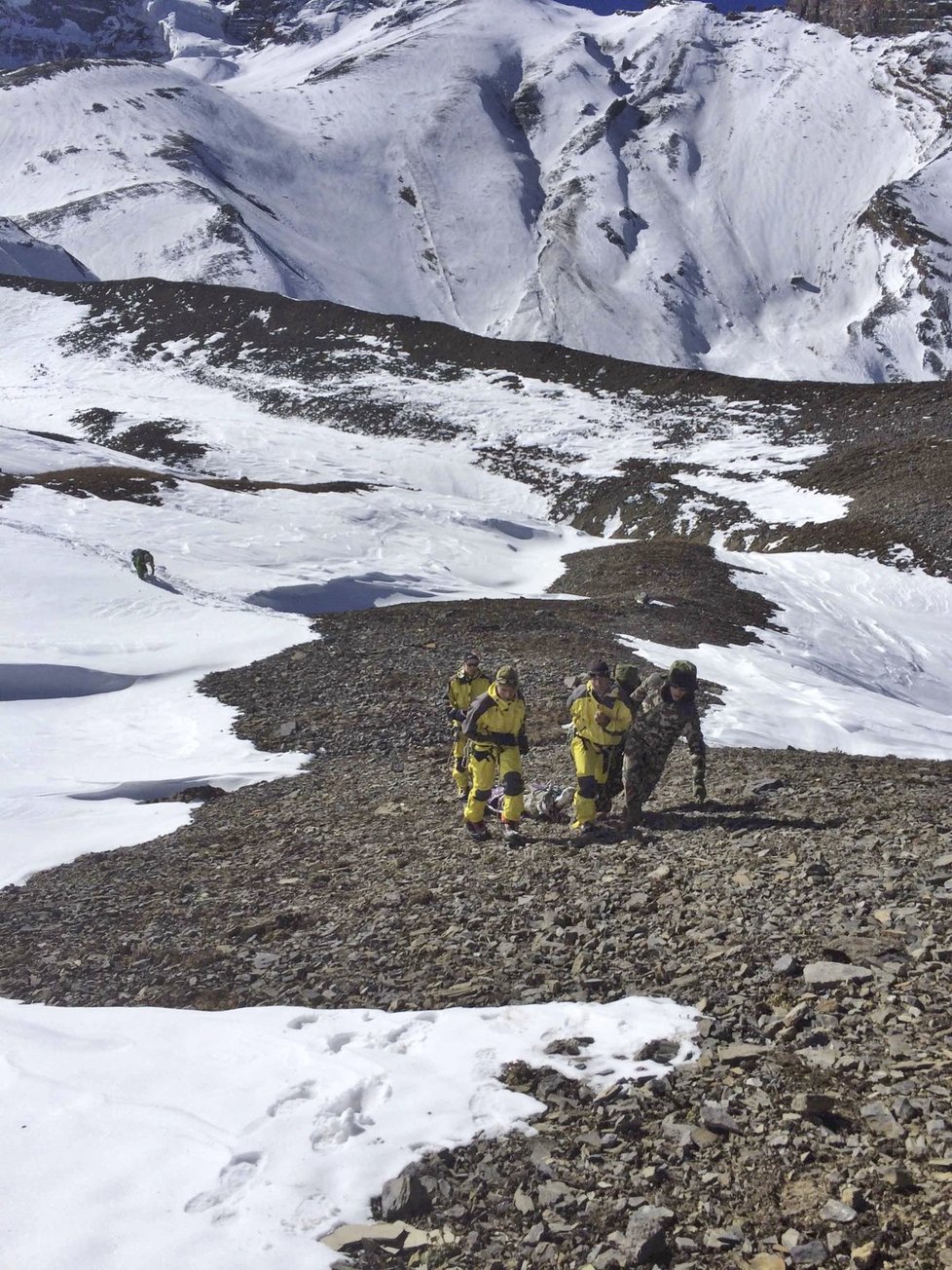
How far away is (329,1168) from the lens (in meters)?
5.55

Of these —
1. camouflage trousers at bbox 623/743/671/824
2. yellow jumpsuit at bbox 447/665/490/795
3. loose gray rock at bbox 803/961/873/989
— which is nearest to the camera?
A: loose gray rock at bbox 803/961/873/989

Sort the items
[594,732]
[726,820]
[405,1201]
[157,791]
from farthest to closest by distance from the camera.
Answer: [157,791] → [594,732] → [726,820] → [405,1201]

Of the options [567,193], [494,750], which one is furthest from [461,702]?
[567,193]

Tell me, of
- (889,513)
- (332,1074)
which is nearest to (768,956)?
(332,1074)

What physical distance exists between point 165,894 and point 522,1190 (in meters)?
6.84

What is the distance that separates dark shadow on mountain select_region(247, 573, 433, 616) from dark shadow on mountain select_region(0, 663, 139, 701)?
7137 mm

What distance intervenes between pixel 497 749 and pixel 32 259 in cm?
11725

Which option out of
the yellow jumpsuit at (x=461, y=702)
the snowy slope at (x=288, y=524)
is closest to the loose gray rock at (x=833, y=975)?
the yellow jumpsuit at (x=461, y=702)

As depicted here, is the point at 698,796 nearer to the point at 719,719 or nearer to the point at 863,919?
the point at 863,919

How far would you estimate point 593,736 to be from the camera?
11.7 meters

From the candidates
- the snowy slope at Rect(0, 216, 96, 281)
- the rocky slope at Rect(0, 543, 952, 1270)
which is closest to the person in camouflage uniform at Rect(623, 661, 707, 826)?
the rocky slope at Rect(0, 543, 952, 1270)

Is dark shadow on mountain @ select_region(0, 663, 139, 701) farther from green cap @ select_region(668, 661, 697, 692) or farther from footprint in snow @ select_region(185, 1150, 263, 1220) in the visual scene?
footprint in snow @ select_region(185, 1150, 263, 1220)

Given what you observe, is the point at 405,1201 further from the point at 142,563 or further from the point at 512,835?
the point at 142,563

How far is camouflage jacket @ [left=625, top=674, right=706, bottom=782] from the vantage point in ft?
38.5
